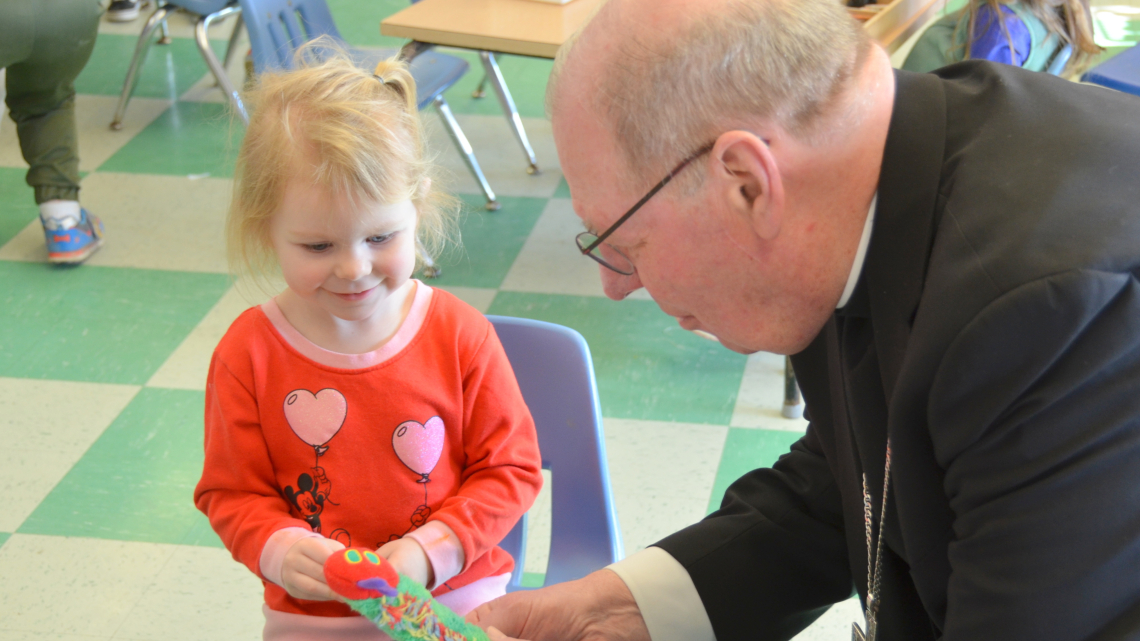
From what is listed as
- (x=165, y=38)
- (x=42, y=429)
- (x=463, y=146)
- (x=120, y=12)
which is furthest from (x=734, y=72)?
(x=120, y=12)

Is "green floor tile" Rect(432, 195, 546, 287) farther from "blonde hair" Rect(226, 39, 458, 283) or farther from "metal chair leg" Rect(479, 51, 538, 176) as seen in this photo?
"blonde hair" Rect(226, 39, 458, 283)

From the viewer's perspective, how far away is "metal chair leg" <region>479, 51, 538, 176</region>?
363cm

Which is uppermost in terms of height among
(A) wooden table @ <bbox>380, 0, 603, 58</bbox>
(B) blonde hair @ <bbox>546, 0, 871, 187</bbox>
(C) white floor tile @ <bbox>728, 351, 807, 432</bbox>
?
(B) blonde hair @ <bbox>546, 0, 871, 187</bbox>

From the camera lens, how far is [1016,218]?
2.49 feet

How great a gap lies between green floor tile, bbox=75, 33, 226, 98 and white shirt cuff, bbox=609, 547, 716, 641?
3.99 m

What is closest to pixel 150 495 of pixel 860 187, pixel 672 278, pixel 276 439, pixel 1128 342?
pixel 276 439

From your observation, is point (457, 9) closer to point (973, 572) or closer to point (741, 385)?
point (741, 385)

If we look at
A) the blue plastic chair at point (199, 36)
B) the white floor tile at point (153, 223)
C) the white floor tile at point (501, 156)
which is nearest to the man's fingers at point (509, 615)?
the white floor tile at point (153, 223)

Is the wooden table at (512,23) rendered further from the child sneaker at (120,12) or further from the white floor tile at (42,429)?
the child sneaker at (120,12)

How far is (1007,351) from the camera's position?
2.41 feet

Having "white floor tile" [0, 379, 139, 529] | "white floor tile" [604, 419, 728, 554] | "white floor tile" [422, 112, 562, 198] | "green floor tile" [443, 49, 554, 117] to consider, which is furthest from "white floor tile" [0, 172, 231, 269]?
"white floor tile" [604, 419, 728, 554]

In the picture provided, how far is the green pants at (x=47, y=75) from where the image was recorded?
2.89 m

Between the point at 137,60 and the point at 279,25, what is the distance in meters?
A: 1.44

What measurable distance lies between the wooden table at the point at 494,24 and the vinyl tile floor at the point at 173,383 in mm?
651
